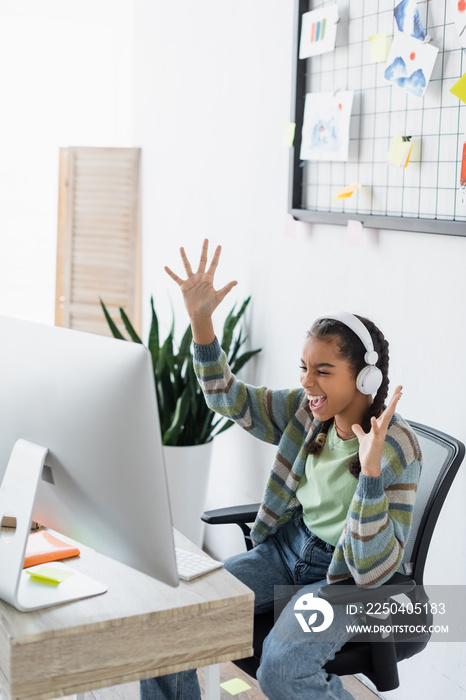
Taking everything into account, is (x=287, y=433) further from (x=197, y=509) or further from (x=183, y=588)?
(x=197, y=509)

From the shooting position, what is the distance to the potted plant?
3.15 m

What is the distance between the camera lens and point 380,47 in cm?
233

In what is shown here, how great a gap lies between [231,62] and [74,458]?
2270 millimetres

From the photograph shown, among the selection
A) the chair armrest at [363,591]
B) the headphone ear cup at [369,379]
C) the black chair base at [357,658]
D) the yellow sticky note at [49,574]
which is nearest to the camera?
the yellow sticky note at [49,574]

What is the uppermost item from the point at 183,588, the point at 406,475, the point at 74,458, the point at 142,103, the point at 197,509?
the point at 142,103

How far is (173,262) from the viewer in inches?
149

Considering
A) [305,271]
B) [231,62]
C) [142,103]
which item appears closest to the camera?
[305,271]

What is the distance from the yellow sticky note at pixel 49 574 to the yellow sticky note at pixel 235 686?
1243 mm

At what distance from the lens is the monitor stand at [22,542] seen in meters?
1.37

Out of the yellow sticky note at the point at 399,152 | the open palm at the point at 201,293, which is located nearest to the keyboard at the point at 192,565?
the open palm at the point at 201,293

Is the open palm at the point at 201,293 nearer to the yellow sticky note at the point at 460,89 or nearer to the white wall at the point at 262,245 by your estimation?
the white wall at the point at 262,245

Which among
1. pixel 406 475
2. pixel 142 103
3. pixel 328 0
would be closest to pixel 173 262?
pixel 142 103

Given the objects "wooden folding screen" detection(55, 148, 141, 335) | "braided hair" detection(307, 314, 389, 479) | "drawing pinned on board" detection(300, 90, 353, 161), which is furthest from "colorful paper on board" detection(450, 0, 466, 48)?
"wooden folding screen" detection(55, 148, 141, 335)

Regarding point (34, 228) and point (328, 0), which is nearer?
point (328, 0)
